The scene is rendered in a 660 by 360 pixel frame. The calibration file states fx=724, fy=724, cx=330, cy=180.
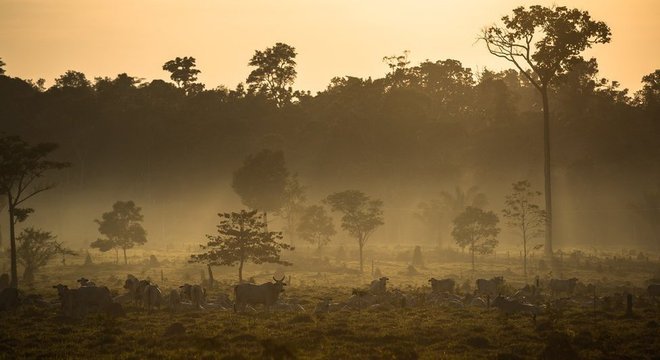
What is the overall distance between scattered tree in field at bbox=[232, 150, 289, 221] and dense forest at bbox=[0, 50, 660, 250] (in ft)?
102

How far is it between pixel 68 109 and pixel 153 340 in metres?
163

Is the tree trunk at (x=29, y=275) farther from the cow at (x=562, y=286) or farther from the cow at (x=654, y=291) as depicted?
the cow at (x=654, y=291)

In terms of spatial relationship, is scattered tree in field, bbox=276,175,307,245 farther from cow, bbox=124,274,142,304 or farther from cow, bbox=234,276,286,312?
cow, bbox=234,276,286,312

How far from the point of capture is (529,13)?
3300 inches

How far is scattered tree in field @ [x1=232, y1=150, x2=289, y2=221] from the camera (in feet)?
290

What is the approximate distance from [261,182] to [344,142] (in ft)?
248

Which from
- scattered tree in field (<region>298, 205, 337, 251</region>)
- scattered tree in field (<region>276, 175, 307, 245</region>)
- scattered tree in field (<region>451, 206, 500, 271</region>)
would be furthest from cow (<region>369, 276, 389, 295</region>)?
scattered tree in field (<region>276, 175, 307, 245</region>)

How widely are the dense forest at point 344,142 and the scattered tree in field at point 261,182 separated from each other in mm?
31098

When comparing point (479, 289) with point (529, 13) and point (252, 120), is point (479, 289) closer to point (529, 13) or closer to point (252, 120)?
point (529, 13)

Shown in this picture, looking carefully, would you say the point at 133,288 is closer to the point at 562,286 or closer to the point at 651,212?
the point at 562,286

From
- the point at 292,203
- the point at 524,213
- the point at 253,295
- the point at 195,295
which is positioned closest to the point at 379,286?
the point at 253,295

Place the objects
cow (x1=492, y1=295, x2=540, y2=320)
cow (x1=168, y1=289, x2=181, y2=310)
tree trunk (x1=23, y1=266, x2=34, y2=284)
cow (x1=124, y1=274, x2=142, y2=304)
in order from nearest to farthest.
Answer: cow (x1=492, y1=295, x2=540, y2=320), cow (x1=168, y1=289, x2=181, y2=310), cow (x1=124, y1=274, x2=142, y2=304), tree trunk (x1=23, y1=266, x2=34, y2=284)

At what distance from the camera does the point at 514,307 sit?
37.1m

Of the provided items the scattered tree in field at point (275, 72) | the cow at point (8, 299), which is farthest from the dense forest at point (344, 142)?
the cow at point (8, 299)
